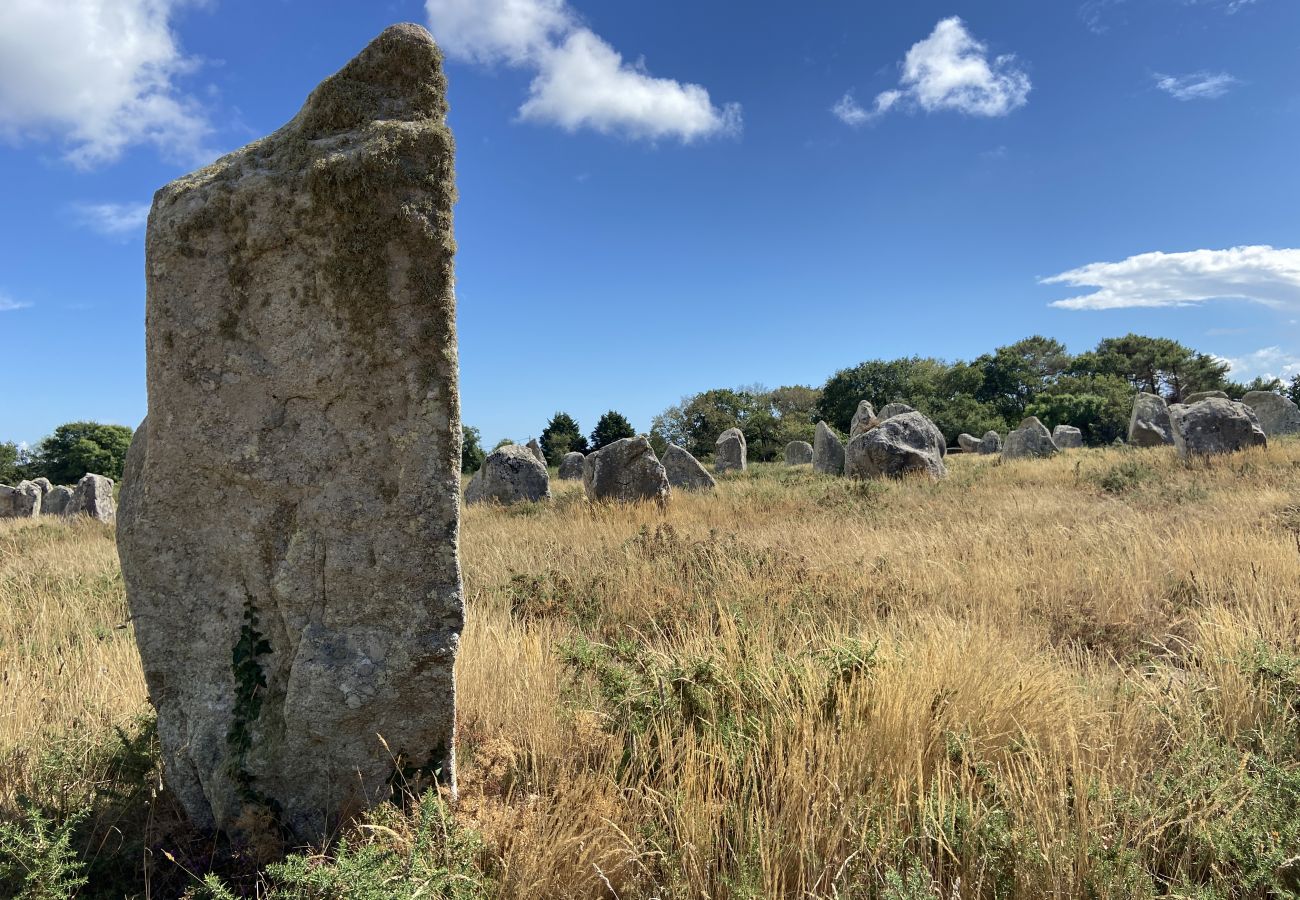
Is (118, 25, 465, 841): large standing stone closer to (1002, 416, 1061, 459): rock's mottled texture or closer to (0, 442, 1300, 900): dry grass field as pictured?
(0, 442, 1300, 900): dry grass field

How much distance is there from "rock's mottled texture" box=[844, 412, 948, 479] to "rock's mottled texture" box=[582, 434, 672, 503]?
21.5 ft

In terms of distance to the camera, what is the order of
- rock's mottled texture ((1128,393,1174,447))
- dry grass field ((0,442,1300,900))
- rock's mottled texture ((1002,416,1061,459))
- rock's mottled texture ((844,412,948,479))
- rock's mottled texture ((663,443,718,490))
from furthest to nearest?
rock's mottled texture ((1002,416,1061,459)), rock's mottled texture ((1128,393,1174,447)), rock's mottled texture ((844,412,948,479)), rock's mottled texture ((663,443,718,490)), dry grass field ((0,442,1300,900))

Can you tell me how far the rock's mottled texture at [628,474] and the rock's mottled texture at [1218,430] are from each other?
11746 mm

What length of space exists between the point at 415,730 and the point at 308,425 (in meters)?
1.27

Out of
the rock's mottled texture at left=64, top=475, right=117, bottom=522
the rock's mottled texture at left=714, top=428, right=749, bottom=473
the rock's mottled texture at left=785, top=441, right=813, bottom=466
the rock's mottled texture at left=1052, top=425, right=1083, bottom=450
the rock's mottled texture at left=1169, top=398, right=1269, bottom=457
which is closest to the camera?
the rock's mottled texture at left=1169, top=398, right=1269, bottom=457

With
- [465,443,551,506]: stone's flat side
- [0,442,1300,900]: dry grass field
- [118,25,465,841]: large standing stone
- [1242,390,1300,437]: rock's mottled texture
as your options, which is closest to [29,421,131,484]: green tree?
[465,443,551,506]: stone's flat side

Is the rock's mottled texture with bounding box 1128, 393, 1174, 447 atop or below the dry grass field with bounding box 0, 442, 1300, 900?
atop

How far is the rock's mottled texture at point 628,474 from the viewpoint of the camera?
12961 millimetres

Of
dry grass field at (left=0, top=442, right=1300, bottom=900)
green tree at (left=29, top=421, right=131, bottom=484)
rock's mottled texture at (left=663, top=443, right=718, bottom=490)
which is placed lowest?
dry grass field at (left=0, top=442, right=1300, bottom=900)

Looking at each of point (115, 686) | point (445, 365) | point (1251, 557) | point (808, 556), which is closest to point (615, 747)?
point (445, 365)

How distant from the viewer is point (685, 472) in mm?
16953

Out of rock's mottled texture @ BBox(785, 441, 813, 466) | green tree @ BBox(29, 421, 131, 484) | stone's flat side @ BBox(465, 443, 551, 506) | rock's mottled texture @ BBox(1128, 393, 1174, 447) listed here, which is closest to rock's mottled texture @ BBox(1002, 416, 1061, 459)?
rock's mottled texture @ BBox(1128, 393, 1174, 447)

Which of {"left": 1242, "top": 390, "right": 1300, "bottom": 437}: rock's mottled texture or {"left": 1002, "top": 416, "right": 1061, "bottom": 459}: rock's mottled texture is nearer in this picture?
{"left": 1002, "top": 416, "right": 1061, "bottom": 459}: rock's mottled texture

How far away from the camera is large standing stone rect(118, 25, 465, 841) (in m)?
2.66
